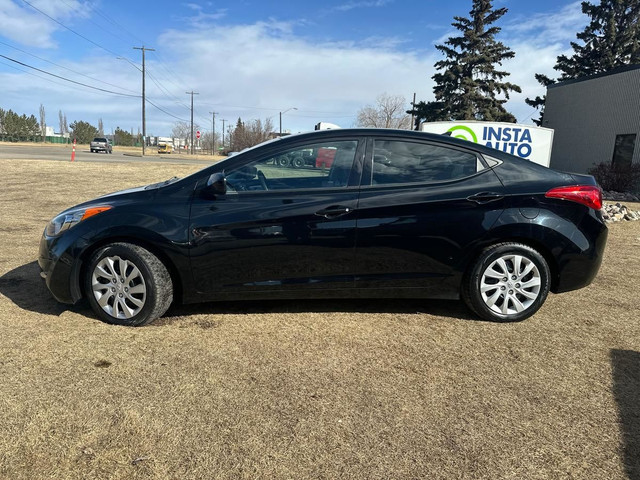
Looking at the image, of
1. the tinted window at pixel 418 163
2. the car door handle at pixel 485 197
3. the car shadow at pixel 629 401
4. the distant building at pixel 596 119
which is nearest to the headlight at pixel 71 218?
the tinted window at pixel 418 163

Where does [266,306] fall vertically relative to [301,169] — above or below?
below

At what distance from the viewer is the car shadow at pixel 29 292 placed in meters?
4.02

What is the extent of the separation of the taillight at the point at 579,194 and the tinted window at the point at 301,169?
168 cm

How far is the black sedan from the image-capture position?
358 cm

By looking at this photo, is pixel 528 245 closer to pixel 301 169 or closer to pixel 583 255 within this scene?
pixel 583 255

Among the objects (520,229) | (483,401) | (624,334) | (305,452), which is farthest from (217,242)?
(624,334)

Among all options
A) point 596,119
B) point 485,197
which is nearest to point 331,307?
point 485,197

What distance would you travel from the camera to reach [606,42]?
3734cm

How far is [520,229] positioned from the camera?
145 inches

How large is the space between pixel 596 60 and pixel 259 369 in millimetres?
45038

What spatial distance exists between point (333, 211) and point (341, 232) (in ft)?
0.58

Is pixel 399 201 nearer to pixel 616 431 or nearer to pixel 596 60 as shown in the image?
pixel 616 431

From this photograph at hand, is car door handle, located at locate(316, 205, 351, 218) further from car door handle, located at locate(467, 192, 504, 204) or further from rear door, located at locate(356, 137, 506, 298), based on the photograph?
car door handle, located at locate(467, 192, 504, 204)

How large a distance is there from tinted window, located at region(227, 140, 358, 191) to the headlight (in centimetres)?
109
